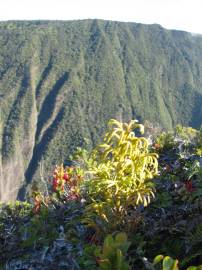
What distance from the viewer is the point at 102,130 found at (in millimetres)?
188625

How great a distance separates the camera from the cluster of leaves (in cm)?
387

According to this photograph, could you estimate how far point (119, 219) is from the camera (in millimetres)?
4102

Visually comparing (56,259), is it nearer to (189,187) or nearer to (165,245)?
(165,245)

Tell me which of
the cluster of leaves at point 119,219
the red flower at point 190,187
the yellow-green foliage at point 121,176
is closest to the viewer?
the cluster of leaves at point 119,219

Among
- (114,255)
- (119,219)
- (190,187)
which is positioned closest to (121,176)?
(119,219)

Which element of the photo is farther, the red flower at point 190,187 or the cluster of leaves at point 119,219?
the red flower at point 190,187

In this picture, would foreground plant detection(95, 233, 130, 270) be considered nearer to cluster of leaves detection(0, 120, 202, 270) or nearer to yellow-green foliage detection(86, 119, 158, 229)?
cluster of leaves detection(0, 120, 202, 270)

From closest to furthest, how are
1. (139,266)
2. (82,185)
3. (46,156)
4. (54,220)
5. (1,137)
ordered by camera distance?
(139,266) < (54,220) < (82,185) < (46,156) < (1,137)

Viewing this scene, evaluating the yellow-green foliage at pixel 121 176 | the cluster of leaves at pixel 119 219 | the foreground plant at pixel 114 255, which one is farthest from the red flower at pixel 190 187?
the foreground plant at pixel 114 255

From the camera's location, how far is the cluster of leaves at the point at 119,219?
12.7 feet

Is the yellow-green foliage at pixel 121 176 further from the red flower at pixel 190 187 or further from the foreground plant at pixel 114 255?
the foreground plant at pixel 114 255

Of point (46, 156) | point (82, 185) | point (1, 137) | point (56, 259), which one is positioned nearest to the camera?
point (56, 259)

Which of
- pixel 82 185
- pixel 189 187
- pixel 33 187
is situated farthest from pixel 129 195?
pixel 33 187

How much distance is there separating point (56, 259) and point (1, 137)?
623ft
